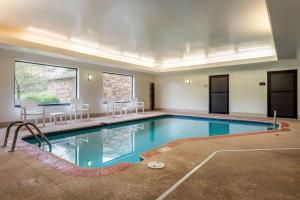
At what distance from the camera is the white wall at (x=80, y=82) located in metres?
5.91

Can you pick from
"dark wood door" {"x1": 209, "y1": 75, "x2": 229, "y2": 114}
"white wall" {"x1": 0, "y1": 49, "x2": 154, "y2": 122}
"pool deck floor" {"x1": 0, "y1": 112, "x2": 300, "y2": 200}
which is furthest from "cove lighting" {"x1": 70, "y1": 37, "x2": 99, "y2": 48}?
"dark wood door" {"x1": 209, "y1": 75, "x2": 229, "y2": 114}

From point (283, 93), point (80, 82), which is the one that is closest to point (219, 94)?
point (283, 93)

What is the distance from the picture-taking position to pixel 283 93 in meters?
7.93

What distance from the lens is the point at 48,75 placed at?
720cm

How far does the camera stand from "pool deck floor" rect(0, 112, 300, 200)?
1.77 meters

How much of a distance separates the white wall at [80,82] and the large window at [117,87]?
0.31m

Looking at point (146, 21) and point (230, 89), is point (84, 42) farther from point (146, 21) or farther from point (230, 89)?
point (230, 89)

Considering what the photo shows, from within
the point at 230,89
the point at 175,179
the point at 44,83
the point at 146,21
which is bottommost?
the point at 175,179

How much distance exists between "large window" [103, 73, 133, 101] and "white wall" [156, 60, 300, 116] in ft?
7.39

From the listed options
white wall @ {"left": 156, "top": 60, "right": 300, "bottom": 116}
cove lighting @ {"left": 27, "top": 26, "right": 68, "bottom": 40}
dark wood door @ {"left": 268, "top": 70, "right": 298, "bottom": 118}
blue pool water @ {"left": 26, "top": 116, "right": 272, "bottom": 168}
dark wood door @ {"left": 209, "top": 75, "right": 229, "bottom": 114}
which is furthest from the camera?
dark wood door @ {"left": 209, "top": 75, "right": 229, "bottom": 114}

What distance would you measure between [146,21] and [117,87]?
5.83 m

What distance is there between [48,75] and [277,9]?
24.2ft

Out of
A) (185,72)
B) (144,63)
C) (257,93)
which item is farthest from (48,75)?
(257,93)

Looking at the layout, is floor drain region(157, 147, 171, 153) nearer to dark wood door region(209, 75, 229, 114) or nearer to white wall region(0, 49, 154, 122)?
white wall region(0, 49, 154, 122)
